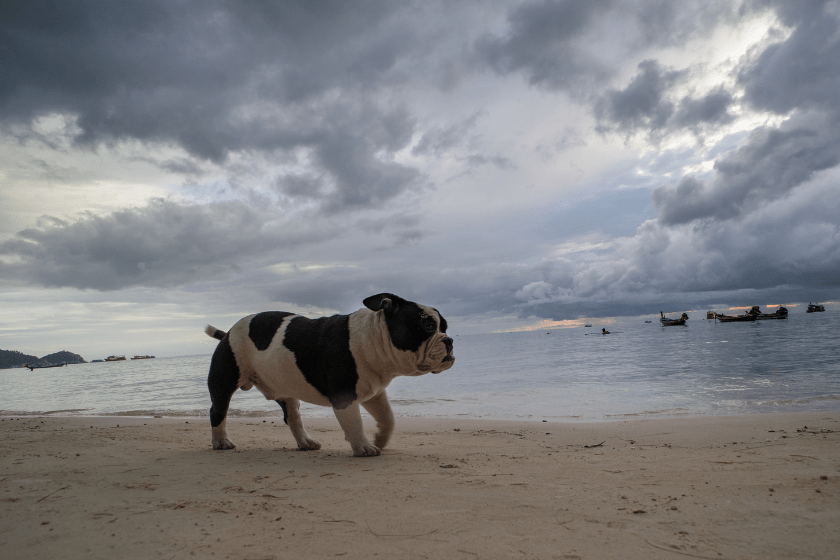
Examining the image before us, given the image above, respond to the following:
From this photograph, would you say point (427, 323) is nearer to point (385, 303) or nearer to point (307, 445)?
point (385, 303)

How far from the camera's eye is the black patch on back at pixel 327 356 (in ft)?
15.4

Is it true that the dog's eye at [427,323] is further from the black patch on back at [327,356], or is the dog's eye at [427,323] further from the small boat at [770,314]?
the small boat at [770,314]

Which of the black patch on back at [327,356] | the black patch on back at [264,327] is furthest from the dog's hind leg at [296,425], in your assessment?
the black patch on back at [327,356]

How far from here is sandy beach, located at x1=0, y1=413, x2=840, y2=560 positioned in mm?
2216

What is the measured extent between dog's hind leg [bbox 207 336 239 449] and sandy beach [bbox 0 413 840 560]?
47cm

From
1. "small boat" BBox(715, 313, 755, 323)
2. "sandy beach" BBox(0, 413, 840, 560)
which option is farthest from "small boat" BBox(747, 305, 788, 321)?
"sandy beach" BBox(0, 413, 840, 560)

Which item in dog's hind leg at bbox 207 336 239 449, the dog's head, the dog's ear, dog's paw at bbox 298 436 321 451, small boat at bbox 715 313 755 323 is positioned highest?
the dog's ear

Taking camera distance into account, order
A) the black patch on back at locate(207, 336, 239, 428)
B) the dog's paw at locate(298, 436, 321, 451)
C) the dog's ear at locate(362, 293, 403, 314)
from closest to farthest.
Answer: the dog's ear at locate(362, 293, 403, 314) < the black patch on back at locate(207, 336, 239, 428) < the dog's paw at locate(298, 436, 321, 451)

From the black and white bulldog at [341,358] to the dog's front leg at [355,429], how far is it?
0.03 ft

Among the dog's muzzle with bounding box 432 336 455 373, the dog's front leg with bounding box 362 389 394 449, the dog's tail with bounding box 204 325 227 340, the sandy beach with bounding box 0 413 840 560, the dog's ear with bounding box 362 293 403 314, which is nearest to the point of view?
the sandy beach with bounding box 0 413 840 560

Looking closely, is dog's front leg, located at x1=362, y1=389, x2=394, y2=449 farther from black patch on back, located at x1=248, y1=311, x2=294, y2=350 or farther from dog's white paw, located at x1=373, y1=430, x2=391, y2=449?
black patch on back, located at x1=248, y1=311, x2=294, y2=350

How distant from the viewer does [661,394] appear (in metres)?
11.6

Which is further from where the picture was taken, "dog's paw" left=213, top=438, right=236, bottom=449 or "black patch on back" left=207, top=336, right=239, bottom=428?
"dog's paw" left=213, top=438, right=236, bottom=449

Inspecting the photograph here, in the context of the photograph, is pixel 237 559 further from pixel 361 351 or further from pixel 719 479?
pixel 719 479
